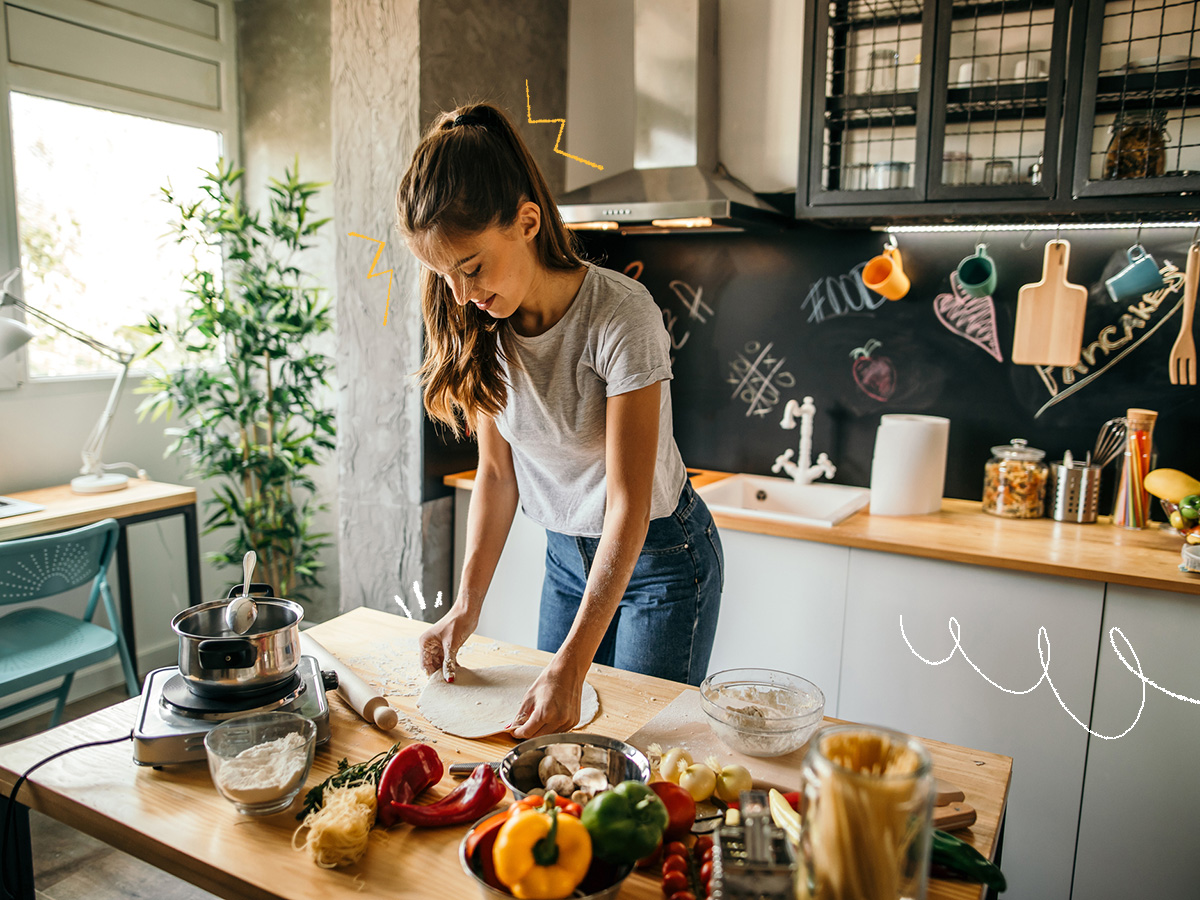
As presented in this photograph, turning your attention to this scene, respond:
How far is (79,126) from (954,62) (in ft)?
9.20

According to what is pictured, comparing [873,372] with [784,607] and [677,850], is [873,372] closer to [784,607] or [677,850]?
[784,607]

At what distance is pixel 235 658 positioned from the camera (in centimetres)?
103

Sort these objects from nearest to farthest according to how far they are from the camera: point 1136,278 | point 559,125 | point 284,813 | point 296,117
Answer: point 284,813 < point 1136,278 < point 559,125 < point 296,117

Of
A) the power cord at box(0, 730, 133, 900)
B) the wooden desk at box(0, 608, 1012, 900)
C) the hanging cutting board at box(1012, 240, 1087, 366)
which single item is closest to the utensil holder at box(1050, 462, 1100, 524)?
the hanging cutting board at box(1012, 240, 1087, 366)

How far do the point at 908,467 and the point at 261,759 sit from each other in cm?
184

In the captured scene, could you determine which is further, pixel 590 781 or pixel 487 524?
pixel 487 524

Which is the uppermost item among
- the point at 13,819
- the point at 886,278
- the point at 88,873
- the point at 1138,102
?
the point at 1138,102

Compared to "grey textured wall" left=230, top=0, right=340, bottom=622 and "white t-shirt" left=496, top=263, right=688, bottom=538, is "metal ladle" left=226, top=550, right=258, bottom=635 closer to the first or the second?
"white t-shirt" left=496, top=263, right=688, bottom=538

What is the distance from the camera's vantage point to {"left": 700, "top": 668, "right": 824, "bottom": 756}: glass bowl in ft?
3.33

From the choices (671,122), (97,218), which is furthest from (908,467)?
(97,218)

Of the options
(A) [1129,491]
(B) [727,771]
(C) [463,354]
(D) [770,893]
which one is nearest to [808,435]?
(A) [1129,491]

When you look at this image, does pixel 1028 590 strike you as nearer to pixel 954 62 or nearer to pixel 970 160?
pixel 970 160

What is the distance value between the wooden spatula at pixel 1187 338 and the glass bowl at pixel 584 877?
214cm

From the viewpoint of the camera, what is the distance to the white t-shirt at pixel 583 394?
49.5 inches
